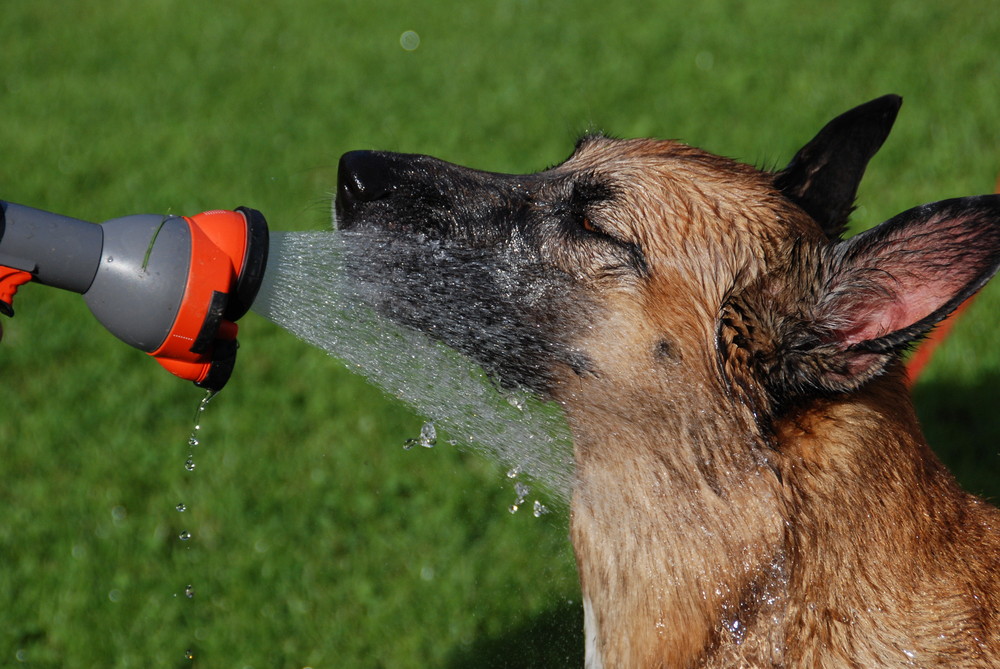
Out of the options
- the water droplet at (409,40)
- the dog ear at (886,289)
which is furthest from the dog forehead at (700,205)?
the water droplet at (409,40)

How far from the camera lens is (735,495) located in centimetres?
269

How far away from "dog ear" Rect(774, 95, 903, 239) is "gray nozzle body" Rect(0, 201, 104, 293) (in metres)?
2.44

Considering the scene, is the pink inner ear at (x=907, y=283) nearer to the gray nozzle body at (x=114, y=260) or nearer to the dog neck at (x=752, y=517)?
the dog neck at (x=752, y=517)

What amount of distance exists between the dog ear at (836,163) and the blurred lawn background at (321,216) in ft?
6.26

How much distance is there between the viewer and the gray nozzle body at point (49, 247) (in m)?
2.49

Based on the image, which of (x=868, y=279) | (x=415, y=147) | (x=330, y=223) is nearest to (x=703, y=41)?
(x=415, y=147)

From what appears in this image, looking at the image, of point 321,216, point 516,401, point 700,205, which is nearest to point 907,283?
point 700,205

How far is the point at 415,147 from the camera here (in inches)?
315

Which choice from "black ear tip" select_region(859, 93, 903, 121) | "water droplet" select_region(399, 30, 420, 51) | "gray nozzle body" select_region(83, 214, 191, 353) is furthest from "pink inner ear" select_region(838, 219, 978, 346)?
"water droplet" select_region(399, 30, 420, 51)

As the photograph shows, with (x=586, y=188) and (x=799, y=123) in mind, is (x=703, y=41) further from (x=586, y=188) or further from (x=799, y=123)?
(x=586, y=188)

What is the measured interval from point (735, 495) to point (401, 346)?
1318 mm

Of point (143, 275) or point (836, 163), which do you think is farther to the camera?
point (836, 163)

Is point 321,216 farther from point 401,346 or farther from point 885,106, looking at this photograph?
point 885,106

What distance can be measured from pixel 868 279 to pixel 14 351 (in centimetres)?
550
